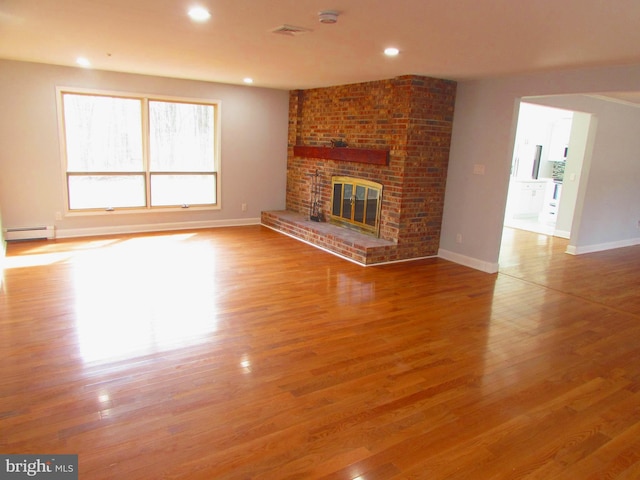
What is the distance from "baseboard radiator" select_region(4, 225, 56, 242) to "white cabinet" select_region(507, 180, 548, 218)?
8.41 m

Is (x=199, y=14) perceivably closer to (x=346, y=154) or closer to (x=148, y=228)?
(x=346, y=154)

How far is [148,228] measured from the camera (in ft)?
22.5

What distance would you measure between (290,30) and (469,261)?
3724 millimetres

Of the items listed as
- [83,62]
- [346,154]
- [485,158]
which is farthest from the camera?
[346,154]

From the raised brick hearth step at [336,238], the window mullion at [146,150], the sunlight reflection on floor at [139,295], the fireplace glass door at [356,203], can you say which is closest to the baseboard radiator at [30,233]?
the sunlight reflection on floor at [139,295]

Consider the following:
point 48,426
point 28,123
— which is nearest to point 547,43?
point 48,426

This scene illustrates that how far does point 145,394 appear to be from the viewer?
2.53 metres

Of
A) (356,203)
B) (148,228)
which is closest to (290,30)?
(356,203)

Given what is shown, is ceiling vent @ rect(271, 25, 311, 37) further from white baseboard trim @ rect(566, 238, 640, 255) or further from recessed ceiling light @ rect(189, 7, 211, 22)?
white baseboard trim @ rect(566, 238, 640, 255)

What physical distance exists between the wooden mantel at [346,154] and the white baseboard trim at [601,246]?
130 inches

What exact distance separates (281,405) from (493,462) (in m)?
1.15

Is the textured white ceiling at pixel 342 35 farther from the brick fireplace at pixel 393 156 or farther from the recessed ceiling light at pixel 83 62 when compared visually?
the brick fireplace at pixel 393 156

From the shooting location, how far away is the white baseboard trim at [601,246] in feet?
21.4

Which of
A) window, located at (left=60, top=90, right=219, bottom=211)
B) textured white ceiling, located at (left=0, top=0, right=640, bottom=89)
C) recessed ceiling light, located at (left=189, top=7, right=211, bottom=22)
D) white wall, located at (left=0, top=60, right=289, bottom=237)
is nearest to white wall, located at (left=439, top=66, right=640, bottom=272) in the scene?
textured white ceiling, located at (left=0, top=0, right=640, bottom=89)
